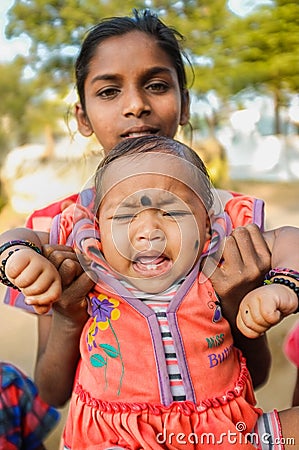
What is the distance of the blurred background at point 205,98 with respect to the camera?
2738 mm

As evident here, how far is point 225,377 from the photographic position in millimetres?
952

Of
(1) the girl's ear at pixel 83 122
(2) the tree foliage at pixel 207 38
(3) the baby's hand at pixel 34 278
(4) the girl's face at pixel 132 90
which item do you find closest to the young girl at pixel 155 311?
(3) the baby's hand at pixel 34 278

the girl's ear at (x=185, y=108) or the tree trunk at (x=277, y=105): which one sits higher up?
the tree trunk at (x=277, y=105)

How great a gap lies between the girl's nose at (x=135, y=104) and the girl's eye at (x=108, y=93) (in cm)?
4

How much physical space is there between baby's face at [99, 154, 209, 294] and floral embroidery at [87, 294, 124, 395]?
69mm

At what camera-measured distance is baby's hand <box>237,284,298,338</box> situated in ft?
2.68

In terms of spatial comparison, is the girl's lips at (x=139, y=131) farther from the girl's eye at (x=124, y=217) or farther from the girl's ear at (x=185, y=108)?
the girl's eye at (x=124, y=217)

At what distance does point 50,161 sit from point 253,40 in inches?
48.5

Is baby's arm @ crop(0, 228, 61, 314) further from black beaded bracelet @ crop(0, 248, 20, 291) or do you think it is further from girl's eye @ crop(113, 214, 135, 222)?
girl's eye @ crop(113, 214, 135, 222)

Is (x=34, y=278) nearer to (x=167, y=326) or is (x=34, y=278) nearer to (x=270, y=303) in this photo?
(x=167, y=326)

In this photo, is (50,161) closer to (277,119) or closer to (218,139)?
(218,139)

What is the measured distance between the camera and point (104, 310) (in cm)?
99

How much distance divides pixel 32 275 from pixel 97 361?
203 mm

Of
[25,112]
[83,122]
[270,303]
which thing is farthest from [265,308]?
[25,112]
